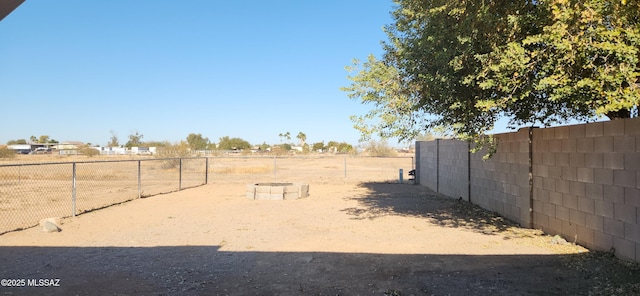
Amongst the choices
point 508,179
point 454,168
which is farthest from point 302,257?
point 454,168

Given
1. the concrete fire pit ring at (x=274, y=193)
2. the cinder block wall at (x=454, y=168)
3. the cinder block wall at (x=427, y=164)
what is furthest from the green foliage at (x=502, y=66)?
the cinder block wall at (x=427, y=164)

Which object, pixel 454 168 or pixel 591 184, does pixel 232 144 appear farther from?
pixel 591 184

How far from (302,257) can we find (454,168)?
10.1 m

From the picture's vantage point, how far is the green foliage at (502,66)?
5.34 m

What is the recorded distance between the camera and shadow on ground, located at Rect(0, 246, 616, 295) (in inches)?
202

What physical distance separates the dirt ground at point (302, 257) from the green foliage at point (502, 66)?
230cm

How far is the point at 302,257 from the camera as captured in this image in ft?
22.5

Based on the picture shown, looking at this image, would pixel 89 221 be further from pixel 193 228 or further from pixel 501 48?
pixel 501 48

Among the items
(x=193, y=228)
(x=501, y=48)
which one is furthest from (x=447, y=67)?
(x=193, y=228)

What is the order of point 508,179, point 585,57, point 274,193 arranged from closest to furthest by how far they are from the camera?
point 585,57, point 508,179, point 274,193

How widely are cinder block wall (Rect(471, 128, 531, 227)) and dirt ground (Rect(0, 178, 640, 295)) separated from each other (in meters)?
0.39

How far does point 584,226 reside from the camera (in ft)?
22.9

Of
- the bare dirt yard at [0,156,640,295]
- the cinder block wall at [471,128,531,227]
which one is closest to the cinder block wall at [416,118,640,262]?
the cinder block wall at [471,128,531,227]

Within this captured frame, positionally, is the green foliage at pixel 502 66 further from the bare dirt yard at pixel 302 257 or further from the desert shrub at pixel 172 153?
the desert shrub at pixel 172 153
